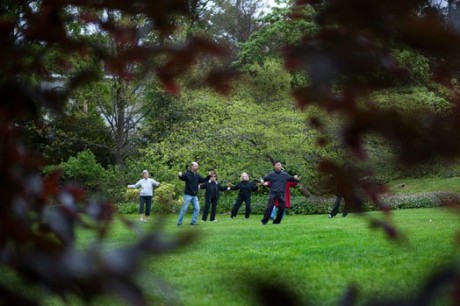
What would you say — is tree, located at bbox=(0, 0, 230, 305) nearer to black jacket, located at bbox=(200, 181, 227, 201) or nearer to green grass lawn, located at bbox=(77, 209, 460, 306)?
green grass lawn, located at bbox=(77, 209, 460, 306)

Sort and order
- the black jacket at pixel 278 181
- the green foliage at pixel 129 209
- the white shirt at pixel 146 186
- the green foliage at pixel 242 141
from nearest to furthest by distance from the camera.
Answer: the black jacket at pixel 278 181 < the white shirt at pixel 146 186 < the green foliage at pixel 242 141 < the green foliage at pixel 129 209

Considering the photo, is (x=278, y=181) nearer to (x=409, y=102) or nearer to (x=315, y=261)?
(x=315, y=261)

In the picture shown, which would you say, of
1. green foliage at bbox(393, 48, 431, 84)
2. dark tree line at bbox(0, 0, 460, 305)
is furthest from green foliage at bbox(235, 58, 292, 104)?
dark tree line at bbox(0, 0, 460, 305)

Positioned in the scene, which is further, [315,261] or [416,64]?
[315,261]

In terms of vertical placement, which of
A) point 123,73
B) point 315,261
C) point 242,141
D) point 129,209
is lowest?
point 129,209

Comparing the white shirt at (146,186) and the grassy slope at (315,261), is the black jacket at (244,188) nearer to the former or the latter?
the white shirt at (146,186)

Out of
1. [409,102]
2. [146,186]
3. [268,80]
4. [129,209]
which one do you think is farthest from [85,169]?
[409,102]

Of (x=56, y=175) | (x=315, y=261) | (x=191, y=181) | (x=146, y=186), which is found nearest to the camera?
(x=56, y=175)

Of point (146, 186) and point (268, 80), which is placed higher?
point (268, 80)

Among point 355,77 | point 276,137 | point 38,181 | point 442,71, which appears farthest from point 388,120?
point 276,137

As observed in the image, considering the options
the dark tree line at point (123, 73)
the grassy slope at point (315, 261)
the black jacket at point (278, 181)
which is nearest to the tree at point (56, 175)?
the dark tree line at point (123, 73)

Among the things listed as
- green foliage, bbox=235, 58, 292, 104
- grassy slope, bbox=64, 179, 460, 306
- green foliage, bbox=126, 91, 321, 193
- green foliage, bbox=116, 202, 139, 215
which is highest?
green foliage, bbox=235, 58, 292, 104

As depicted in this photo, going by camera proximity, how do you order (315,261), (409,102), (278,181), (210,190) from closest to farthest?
1. (409,102)
2. (315,261)
3. (278,181)
4. (210,190)

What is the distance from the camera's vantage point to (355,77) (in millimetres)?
1186
